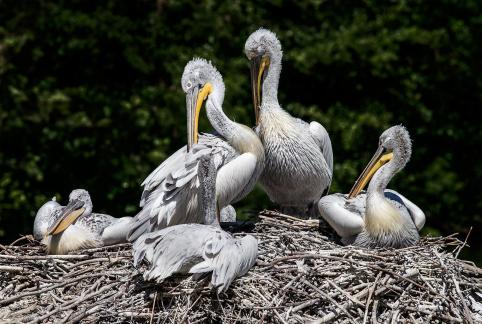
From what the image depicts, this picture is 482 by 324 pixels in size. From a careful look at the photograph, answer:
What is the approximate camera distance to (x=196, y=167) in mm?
6852

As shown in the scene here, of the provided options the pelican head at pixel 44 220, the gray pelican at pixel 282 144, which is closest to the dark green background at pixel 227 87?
the gray pelican at pixel 282 144

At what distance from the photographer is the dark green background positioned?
10.3 m

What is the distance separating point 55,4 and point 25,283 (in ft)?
15.0

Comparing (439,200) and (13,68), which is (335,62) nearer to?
(439,200)

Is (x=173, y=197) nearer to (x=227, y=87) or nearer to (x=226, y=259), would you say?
(x=226, y=259)

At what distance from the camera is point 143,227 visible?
6.82 metres

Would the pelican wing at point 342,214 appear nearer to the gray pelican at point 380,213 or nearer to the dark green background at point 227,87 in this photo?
the gray pelican at point 380,213

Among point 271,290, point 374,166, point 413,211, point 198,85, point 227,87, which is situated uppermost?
point 198,85

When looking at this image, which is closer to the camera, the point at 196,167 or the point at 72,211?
the point at 196,167

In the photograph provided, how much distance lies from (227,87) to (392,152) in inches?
123

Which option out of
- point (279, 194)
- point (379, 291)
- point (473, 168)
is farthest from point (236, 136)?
point (473, 168)

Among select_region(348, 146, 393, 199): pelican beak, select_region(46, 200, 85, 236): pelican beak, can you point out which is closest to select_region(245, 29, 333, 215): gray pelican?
select_region(348, 146, 393, 199): pelican beak

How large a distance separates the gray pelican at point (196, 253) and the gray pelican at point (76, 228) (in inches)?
24.6

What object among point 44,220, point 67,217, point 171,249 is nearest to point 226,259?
point 171,249
